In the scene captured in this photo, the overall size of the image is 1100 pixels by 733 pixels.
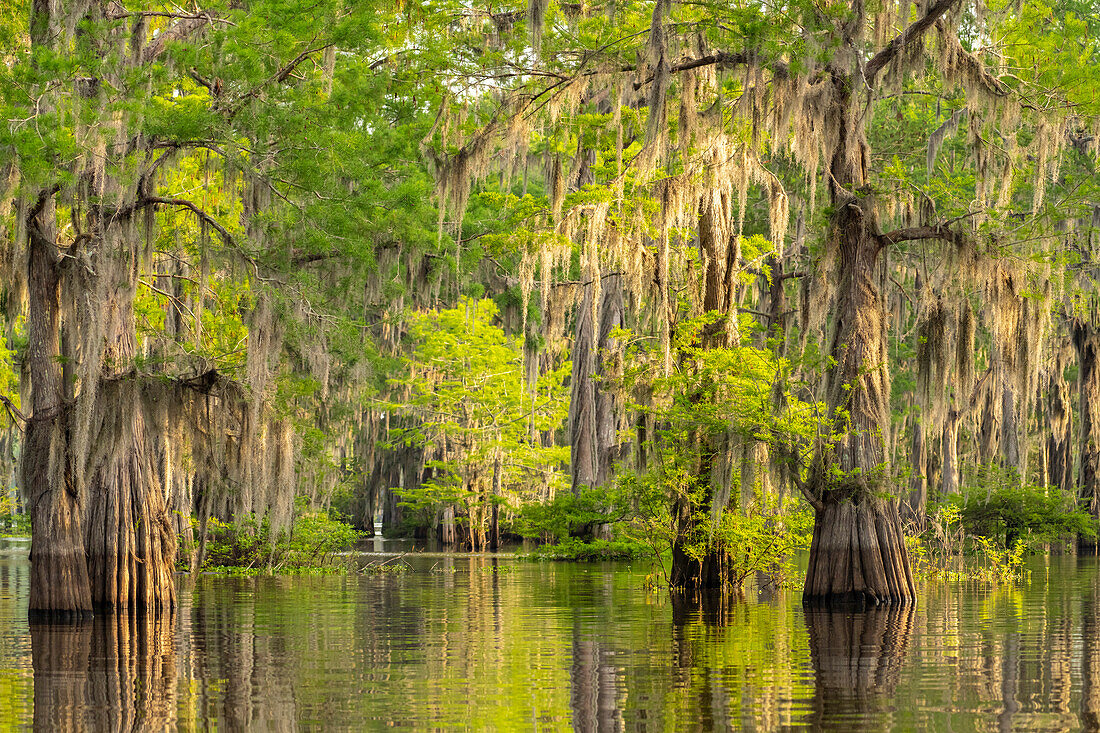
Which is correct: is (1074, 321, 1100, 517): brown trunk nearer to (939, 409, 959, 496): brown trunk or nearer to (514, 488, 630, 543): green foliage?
(939, 409, 959, 496): brown trunk

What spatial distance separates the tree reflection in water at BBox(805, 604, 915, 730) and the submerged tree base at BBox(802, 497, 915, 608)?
0.31 metres

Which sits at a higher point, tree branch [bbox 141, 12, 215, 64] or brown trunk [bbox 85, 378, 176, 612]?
tree branch [bbox 141, 12, 215, 64]

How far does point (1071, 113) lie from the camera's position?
61.0 ft

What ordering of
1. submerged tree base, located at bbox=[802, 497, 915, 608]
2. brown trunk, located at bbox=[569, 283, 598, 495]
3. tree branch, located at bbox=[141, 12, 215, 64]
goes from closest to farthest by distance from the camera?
submerged tree base, located at bbox=[802, 497, 915, 608]
tree branch, located at bbox=[141, 12, 215, 64]
brown trunk, located at bbox=[569, 283, 598, 495]

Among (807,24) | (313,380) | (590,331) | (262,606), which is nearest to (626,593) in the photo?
(262,606)

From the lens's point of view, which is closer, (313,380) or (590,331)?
(313,380)

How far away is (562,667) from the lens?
37.7 ft

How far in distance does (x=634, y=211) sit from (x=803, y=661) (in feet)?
34.9

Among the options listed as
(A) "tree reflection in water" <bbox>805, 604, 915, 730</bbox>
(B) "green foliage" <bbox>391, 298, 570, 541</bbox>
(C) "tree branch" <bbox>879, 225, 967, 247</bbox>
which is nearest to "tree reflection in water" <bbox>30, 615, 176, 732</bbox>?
(A) "tree reflection in water" <bbox>805, 604, 915, 730</bbox>

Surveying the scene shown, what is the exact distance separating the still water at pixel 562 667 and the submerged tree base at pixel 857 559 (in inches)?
19.5

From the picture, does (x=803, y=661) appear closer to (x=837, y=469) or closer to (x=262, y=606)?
(x=837, y=469)

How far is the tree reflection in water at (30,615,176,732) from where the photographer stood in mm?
8641

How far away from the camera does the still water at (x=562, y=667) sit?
8.58 m

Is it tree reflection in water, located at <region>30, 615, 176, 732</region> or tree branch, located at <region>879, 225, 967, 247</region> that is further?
tree branch, located at <region>879, 225, 967, 247</region>
